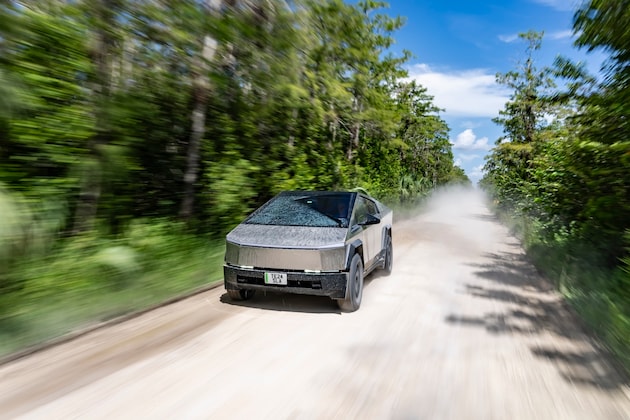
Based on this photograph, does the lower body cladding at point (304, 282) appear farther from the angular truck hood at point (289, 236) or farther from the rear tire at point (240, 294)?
the rear tire at point (240, 294)

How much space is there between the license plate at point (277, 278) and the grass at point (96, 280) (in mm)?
1543

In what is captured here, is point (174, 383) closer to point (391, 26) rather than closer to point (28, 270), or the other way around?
point (28, 270)

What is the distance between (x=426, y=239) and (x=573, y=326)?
30.1ft

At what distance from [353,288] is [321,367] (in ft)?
5.59

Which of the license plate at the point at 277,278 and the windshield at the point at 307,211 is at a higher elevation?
the windshield at the point at 307,211

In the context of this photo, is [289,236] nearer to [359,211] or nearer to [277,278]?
[277,278]

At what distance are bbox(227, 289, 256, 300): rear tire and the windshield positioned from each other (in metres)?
0.98

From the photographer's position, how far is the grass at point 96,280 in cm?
394

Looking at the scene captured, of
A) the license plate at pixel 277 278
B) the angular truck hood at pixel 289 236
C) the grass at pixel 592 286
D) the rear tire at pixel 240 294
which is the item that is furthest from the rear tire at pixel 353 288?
the grass at pixel 592 286

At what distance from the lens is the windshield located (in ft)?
19.4

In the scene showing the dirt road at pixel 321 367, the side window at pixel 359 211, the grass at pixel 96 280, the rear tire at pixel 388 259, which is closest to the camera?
the dirt road at pixel 321 367

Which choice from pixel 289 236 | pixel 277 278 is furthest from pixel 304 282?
pixel 289 236

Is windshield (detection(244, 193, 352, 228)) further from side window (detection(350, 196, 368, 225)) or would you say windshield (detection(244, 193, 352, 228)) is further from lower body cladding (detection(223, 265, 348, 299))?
lower body cladding (detection(223, 265, 348, 299))

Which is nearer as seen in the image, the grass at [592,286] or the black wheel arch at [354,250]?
the grass at [592,286]
